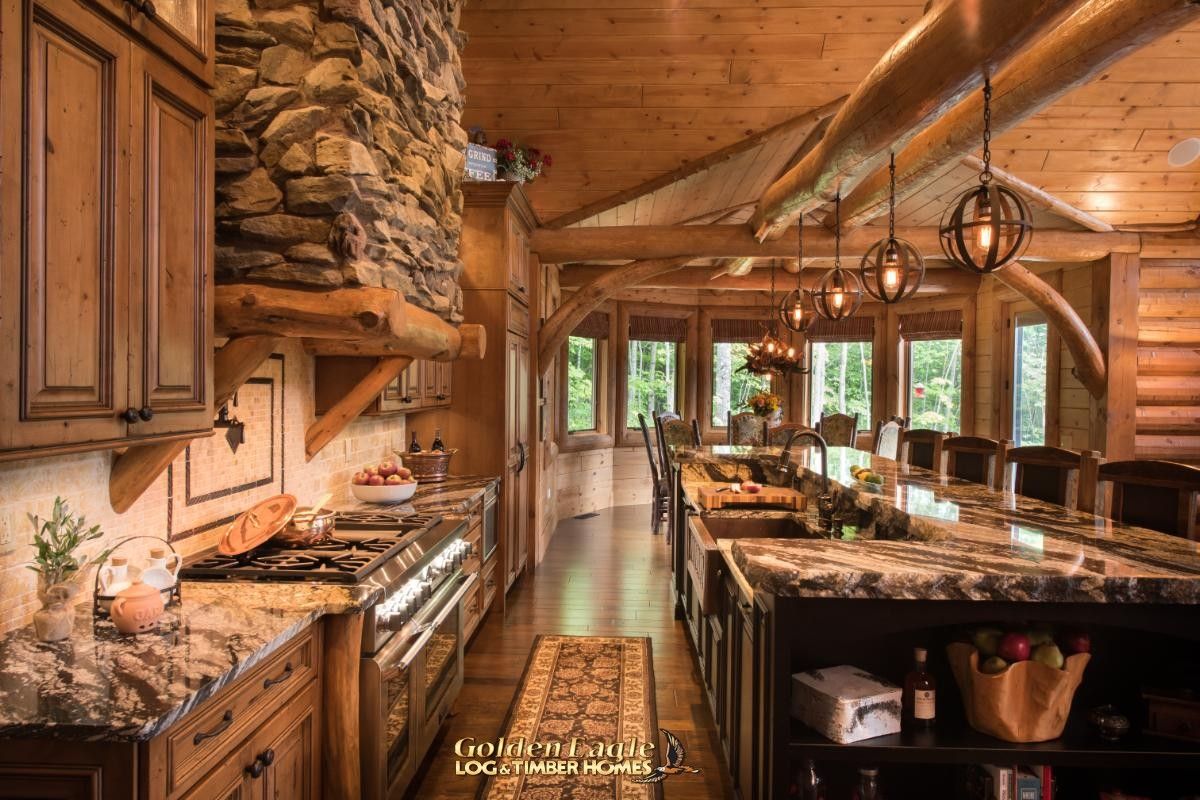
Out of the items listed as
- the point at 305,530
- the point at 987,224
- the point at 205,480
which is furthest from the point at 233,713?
the point at 987,224

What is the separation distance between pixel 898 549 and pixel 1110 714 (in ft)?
1.90

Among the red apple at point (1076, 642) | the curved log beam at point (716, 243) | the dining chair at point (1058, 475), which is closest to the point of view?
the red apple at point (1076, 642)

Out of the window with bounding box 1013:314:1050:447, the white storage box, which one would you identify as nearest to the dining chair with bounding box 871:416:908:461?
the window with bounding box 1013:314:1050:447

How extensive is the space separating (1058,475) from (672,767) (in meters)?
2.23

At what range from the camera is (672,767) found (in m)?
2.80

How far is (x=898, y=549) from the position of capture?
75.2 inches

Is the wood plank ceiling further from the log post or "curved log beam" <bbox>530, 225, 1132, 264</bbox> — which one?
the log post

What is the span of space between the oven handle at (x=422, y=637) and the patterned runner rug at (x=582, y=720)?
0.58m

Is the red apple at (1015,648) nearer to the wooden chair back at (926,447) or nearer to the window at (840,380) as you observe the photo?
the wooden chair back at (926,447)

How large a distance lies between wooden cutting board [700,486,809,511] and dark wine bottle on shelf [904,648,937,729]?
1.78 m

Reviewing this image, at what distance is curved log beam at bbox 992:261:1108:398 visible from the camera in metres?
5.80

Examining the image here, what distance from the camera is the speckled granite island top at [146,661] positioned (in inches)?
49.4

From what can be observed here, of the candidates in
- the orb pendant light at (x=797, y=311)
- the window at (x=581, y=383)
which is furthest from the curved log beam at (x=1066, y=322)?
the window at (x=581, y=383)

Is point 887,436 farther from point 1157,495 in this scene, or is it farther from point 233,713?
point 233,713
